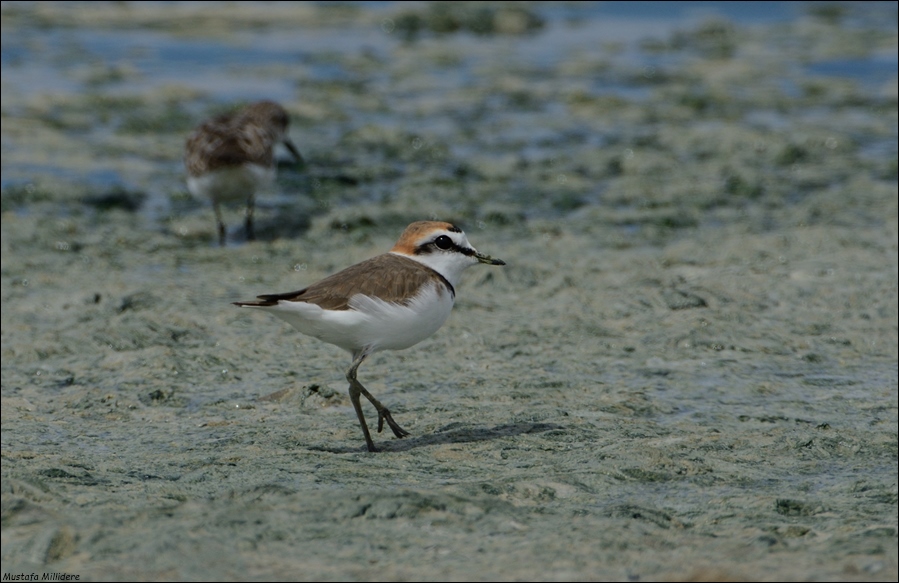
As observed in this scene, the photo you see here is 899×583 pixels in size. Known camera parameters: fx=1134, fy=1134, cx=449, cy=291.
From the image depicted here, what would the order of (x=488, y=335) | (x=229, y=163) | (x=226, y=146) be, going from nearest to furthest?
(x=488, y=335) → (x=229, y=163) → (x=226, y=146)

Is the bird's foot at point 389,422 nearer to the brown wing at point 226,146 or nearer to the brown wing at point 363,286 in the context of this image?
the brown wing at point 363,286

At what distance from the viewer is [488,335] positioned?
296 inches

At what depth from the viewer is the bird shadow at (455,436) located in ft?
18.0

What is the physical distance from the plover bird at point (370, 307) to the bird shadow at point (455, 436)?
8 centimetres

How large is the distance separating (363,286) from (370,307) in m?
0.13

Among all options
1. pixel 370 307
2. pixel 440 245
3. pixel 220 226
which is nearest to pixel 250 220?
pixel 220 226

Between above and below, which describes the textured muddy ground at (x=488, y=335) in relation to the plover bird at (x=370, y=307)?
below

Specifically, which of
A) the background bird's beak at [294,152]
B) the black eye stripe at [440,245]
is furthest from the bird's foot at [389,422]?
the background bird's beak at [294,152]

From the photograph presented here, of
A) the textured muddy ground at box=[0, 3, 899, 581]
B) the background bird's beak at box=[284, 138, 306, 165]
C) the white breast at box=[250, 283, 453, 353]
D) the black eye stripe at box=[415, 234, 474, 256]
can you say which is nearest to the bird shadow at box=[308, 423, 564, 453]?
the textured muddy ground at box=[0, 3, 899, 581]

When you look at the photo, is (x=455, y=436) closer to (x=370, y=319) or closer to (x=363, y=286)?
(x=370, y=319)

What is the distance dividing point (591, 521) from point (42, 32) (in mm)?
16567

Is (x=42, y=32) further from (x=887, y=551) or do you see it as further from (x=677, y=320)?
(x=887, y=551)

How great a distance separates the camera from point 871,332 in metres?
7.44

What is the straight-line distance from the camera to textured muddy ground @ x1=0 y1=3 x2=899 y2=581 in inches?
150
